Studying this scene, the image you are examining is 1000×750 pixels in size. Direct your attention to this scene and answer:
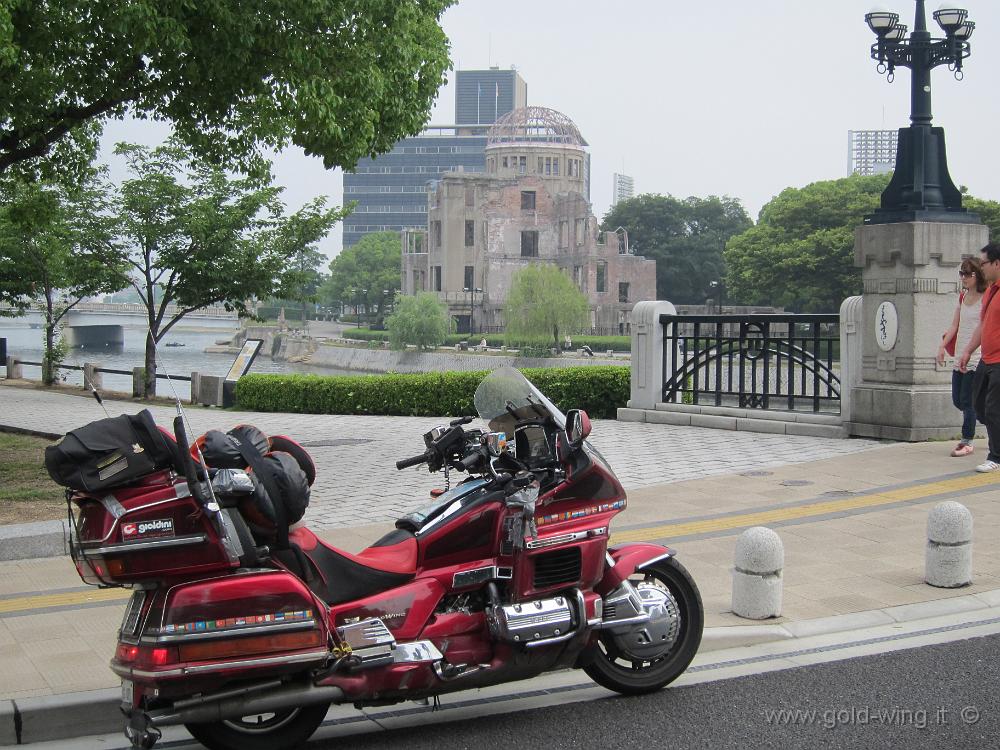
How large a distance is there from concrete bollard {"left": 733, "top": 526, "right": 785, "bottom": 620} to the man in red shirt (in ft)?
16.3

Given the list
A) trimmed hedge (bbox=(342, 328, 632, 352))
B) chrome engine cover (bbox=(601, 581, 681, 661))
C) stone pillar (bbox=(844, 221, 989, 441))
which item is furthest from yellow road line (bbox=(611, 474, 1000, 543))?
trimmed hedge (bbox=(342, 328, 632, 352))

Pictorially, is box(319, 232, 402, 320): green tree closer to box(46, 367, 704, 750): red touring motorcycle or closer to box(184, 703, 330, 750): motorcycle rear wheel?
box(46, 367, 704, 750): red touring motorcycle

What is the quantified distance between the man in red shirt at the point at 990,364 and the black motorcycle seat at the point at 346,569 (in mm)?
7391

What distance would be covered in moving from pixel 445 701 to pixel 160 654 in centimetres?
163

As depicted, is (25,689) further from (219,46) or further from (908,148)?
(908,148)

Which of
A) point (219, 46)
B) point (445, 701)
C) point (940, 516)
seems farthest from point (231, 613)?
point (219, 46)

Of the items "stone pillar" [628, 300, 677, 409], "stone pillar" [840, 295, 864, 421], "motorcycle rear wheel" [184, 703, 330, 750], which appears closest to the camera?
"motorcycle rear wheel" [184, 703, 330, 750]

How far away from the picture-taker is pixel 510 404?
197 inches

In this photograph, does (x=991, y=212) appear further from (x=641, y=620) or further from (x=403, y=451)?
(x=641, y=620)

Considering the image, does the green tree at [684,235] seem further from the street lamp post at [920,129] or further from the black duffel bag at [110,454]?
the black duffel bag at [110,454]

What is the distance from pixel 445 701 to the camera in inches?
210

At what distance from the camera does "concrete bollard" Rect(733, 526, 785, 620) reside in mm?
6348

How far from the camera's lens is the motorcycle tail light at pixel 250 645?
4188mm

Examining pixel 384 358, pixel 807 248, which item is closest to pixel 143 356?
pixel 384 358
